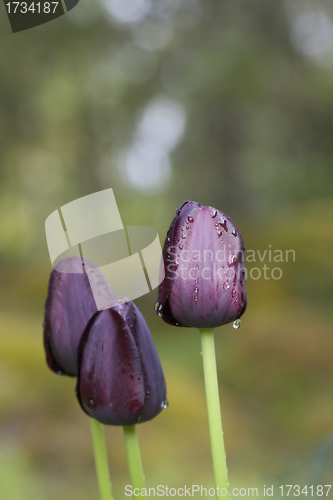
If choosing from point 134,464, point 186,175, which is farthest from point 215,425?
point 186,175

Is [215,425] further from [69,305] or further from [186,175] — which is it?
[186,175]

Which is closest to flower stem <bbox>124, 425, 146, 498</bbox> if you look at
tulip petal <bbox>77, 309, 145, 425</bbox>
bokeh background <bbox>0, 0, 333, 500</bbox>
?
tulip petal <bbox>77, 309, 145, 425</bbox>

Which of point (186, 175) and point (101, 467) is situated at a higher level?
point (186, 175)

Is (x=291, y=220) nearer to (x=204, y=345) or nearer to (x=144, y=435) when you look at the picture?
(x=144, y=435)

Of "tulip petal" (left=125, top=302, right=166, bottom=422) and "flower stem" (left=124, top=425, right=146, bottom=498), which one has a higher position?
"tulip petal" (left=125, top=302, right=166, bottom=422)

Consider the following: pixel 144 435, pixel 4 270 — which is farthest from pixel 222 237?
pixel 4 270

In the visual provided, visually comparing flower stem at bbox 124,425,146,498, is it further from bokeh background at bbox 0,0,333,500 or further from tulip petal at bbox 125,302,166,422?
bokeh background at bbox 0,0,333,500

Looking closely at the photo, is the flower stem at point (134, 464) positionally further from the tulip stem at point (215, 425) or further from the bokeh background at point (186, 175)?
the bokeh background at point (186, 175)
